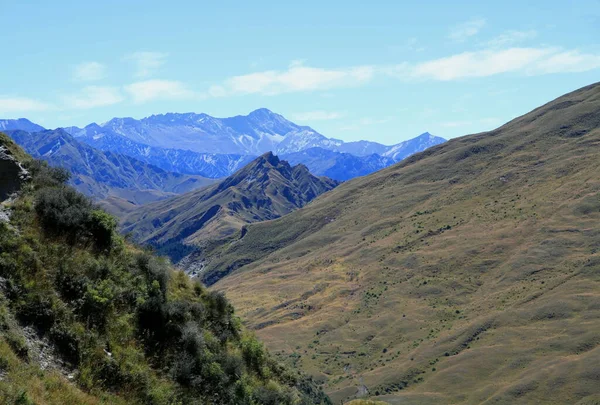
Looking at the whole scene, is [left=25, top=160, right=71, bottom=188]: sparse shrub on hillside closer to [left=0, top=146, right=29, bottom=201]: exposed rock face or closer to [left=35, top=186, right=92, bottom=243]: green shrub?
[left=0, top=146, right=29, bottom=201]: exposed rock face

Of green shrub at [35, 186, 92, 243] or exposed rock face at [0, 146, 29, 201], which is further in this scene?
exposed rock face at [0, 146, 29, 201]

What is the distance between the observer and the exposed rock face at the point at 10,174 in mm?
20000

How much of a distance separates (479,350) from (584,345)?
25950mm

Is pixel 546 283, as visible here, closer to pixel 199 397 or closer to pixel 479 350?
pixel 479 350

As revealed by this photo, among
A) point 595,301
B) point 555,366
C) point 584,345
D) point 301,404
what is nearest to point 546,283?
point 595,301

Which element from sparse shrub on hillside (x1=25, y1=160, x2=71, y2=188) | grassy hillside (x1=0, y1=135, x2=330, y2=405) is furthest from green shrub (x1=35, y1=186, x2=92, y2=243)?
sparse shrub on hillside (x1=25, y1=160, x2=71, y2=188)

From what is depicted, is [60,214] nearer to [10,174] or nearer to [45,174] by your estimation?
[10,174]

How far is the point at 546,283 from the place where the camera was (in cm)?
17175

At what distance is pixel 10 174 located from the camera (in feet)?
66.7

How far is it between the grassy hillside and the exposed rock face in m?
0.38

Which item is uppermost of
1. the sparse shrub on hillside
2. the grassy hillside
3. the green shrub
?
the sparse shrub on hillside

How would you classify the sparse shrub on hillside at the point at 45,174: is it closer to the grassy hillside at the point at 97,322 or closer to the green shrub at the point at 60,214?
the grassy hillside at the point at 97,322

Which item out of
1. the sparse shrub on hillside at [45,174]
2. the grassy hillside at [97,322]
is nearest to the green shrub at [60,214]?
the grassy hillside at [97,322]

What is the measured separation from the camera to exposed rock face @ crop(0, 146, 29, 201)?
65.6ft
